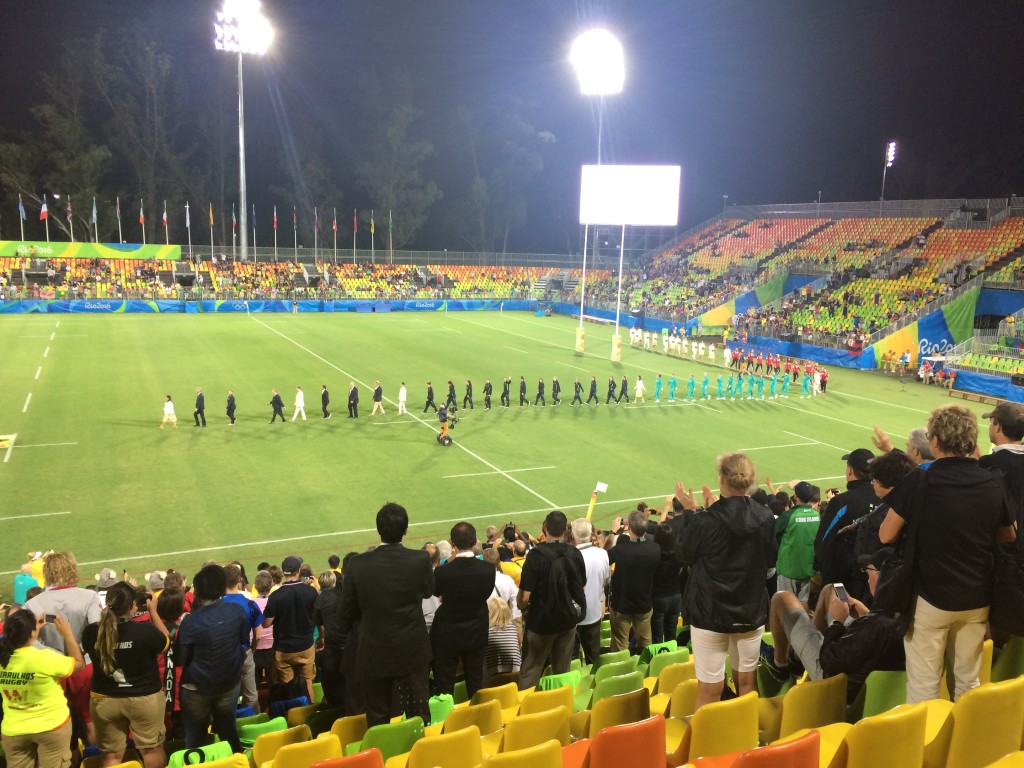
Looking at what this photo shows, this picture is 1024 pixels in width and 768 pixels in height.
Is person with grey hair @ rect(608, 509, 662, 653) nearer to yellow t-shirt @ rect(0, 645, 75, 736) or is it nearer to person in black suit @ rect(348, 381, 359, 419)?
yellow t-shirt @ rect(0, 645, 75, 736)

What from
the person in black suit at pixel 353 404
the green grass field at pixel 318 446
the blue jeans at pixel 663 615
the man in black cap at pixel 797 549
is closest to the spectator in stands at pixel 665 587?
the blue jeans at pixel 663 615

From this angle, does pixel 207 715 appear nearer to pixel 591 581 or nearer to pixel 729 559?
pixel 591 581

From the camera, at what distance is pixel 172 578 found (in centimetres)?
768

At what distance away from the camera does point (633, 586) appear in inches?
320

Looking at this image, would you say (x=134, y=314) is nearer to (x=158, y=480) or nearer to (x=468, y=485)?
(x=158, y=480)

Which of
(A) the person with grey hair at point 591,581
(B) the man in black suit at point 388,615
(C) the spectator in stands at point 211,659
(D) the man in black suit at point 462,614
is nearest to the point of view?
(B) the man in black suit at point 388,615

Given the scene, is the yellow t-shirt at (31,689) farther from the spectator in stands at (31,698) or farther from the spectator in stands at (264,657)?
A: the spectator in stands at (264,657)

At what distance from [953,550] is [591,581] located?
350 centimetres

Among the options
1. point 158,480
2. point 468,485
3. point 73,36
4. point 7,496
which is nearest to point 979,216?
point 468,485

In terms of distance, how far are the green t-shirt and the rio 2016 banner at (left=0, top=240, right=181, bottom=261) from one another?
66.3 meters

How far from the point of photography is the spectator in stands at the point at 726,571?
210 inches

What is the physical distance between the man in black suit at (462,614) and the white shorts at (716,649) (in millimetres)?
1677

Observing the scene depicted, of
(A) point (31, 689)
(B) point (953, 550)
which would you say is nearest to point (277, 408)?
(A) point (31, 689)

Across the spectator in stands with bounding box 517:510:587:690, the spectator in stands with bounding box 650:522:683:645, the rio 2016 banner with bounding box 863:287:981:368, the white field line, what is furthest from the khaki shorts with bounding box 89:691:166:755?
the rio 2016 banner with bounding box 863:287:981:368
